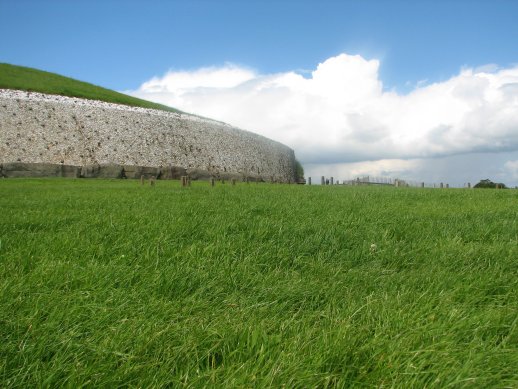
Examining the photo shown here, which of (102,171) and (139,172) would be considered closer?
(102,171)

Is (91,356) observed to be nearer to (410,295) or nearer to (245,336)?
(245,336)

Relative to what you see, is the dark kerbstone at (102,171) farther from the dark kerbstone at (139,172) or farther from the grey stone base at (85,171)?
the dark kerbstone at (139,172)

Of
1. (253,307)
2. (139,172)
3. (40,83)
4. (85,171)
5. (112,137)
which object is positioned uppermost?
(40,83)

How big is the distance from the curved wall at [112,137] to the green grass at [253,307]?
37.7 meters

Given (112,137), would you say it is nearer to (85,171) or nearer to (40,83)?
(85,171)

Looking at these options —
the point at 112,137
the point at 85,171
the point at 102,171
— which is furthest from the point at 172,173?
the point at 112,137

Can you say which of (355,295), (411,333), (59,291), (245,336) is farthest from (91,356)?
(355,295)

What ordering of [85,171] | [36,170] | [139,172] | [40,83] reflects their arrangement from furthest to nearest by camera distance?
1. [40,83]
2. [139,172]
3. [85,171]
4. [36,170]

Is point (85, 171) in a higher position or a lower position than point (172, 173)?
lower

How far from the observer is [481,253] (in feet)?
16.1

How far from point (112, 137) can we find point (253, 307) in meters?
44.0

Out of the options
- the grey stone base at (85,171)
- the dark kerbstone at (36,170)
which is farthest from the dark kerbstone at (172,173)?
the dark kerbstone at (36,170)

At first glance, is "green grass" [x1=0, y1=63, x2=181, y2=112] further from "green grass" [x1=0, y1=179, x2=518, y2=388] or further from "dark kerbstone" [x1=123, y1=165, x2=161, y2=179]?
"green grass" [x1=0, y1=179, x2=518, y2=388]

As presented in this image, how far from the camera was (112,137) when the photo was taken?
43.7 m
